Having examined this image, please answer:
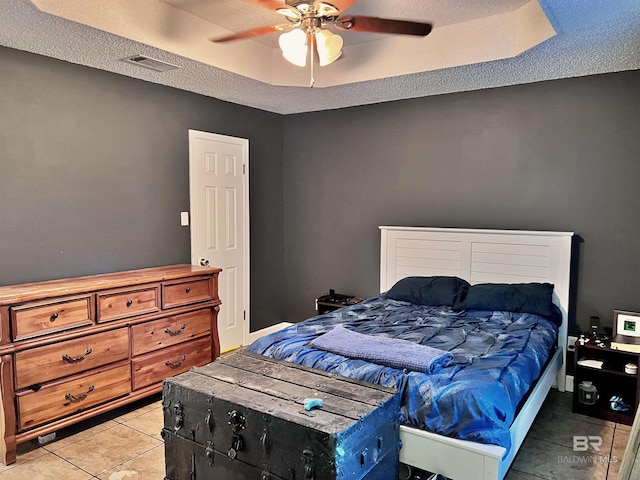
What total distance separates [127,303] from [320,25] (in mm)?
2153

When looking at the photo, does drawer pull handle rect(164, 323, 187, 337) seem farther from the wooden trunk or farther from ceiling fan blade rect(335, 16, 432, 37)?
ceiling fan blade rect(335, 16, 432, 37)

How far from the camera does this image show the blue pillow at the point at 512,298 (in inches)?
136

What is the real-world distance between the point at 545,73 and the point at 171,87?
2974mm

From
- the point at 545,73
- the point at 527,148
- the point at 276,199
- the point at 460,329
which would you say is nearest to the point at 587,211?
the point at 527,148

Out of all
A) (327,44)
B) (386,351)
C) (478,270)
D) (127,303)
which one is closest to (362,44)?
(327,44)

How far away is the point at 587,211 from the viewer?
359cm

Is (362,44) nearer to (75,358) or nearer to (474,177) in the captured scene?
(474,177)

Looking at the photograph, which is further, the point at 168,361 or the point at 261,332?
the point at 261,332

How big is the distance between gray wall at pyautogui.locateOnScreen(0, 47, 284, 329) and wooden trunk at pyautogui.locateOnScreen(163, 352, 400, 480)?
1596 millimetres

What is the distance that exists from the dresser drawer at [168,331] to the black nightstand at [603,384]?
109 inches

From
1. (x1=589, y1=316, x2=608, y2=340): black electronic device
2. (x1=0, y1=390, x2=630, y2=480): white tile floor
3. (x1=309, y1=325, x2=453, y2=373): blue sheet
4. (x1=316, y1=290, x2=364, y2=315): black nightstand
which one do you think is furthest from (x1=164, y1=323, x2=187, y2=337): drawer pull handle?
(x1=589, y1=316, x2=608, y2=340): black electronic device

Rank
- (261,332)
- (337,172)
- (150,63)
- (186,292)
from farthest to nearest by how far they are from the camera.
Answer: (261,332), (337,172), (186,292), (150,63)

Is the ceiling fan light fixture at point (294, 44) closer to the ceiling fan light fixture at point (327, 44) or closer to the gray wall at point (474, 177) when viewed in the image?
the ceiling fan light fixture at point (327, 44)

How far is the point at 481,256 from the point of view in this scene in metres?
3.97
